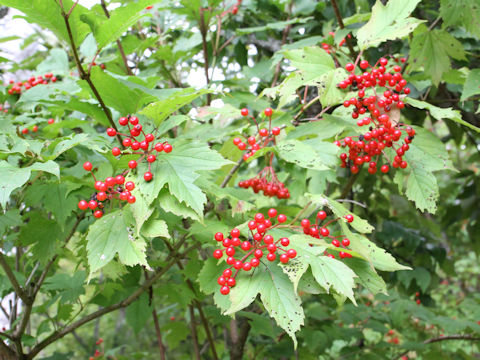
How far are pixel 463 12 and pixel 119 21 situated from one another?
180 centimetres

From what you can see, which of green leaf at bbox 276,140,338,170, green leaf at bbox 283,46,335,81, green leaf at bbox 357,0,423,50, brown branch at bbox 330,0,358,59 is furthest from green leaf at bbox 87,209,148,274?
brown branch at bbox 330,0,358,59

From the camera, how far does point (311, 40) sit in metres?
2.73

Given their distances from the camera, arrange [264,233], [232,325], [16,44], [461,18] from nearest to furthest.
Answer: [264,233], [461,18], [232,325], [16,44]

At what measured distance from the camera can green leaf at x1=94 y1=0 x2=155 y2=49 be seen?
1.56m

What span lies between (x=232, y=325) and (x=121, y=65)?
2.02 m

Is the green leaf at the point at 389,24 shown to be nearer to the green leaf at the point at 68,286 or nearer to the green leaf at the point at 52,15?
the green leaf at the point at 52,15

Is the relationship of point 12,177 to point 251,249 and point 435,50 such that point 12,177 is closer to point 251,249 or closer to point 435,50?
point 251,249

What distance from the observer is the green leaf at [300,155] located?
1752 millimetres

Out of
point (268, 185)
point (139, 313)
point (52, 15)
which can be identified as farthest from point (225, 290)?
point (139, 313)

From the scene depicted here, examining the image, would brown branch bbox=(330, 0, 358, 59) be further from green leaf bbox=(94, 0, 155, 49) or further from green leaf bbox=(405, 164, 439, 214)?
green leaf bbox=(94, 0, 155, 49)

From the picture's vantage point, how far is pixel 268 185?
2.14 metres

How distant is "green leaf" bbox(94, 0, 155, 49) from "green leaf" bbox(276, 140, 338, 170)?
0.78m

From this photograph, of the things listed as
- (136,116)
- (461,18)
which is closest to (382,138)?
(461,18)

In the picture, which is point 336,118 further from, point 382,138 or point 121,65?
point 121,65
